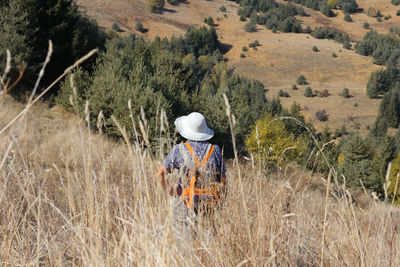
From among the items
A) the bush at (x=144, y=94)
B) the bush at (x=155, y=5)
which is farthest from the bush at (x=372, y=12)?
the bush at (x=144, y=94)

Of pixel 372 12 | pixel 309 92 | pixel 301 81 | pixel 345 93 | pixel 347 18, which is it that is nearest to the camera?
pixel 345 93

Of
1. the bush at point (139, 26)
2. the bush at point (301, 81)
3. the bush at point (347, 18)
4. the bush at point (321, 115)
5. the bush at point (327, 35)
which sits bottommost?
the bush at point (321, 115)

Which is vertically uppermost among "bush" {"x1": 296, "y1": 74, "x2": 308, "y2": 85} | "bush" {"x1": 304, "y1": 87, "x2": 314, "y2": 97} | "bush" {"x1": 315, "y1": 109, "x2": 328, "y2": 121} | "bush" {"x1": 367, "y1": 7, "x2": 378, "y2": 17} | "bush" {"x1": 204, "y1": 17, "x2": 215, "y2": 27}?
"bush" {"x1": 367, "y1": 7, "x2": 378, "y2": 17}

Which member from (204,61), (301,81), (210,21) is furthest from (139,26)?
(301,81)

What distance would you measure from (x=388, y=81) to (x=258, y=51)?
28.6 meters

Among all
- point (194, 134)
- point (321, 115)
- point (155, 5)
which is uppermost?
point (194, 134)

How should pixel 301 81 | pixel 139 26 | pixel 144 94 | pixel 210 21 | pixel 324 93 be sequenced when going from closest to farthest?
pixel 144 94 → pixel 324 93 → pixel 301 81 → pixel 139 26 → pixel 210 21

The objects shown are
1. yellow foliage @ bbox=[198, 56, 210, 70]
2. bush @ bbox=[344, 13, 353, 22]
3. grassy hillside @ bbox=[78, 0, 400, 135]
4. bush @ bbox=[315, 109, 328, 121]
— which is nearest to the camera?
bush @ bbox=[315, 109, 328, 121]

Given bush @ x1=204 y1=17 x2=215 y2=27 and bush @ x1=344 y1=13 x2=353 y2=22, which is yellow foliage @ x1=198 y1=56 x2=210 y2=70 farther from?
bush @ x1=344 y1=13 x2=353 y2=22

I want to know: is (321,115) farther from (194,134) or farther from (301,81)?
(194,134)

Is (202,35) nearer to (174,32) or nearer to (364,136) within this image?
(174,32)

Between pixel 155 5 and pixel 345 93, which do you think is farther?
pixel 155 5

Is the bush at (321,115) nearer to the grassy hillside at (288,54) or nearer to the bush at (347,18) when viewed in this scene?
the grassy hillside at (288,54)

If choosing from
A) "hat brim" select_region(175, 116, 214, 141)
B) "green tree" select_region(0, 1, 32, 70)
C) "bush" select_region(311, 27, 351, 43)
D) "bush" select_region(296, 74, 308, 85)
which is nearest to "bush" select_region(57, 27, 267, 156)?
"green tree" select_region(0, 1, 32, 70)
